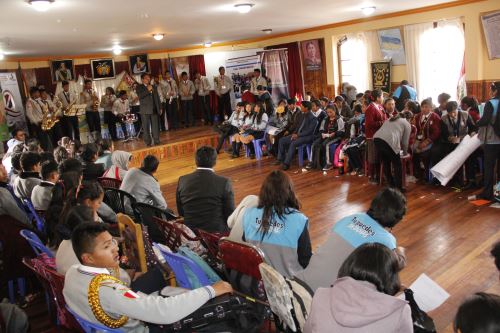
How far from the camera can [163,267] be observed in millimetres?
3000

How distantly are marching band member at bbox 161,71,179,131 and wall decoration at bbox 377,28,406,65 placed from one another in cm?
597

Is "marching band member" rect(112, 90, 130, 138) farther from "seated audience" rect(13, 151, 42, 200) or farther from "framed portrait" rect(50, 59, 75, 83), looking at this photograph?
"seated audience" rect(13, 151, 42, 200)

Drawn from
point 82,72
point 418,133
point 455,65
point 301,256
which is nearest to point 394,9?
point 455,65

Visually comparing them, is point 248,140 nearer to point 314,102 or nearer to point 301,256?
point 314,102

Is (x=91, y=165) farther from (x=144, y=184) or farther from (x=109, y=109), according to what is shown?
(x=109, y=109)

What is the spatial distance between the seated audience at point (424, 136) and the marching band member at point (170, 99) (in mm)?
→ 8153

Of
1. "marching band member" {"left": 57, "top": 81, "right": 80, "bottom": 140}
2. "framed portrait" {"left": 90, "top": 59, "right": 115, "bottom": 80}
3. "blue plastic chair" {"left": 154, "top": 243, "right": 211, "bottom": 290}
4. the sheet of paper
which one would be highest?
"framed portrait" {"left": 90, "top": 59, "right": 115, "bottom": 80}

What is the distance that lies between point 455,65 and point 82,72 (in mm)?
9848

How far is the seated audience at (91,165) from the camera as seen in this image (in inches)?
202

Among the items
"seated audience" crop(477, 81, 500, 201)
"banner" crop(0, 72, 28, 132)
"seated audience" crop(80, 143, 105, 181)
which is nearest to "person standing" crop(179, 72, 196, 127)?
"banner" crop(0, 72, 28, 132)

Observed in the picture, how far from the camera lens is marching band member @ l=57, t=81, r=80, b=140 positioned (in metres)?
11.3

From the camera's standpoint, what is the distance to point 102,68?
12.9 m

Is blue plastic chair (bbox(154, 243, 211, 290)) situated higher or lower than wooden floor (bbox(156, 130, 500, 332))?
higher

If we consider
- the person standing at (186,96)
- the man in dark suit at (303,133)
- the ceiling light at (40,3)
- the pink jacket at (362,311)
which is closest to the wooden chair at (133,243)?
the pink jacket at (362,311)
